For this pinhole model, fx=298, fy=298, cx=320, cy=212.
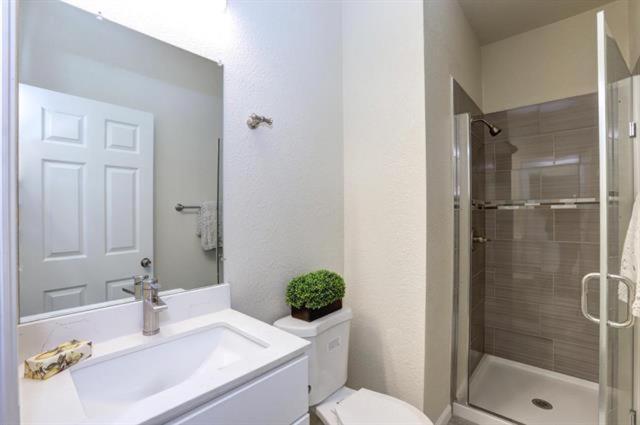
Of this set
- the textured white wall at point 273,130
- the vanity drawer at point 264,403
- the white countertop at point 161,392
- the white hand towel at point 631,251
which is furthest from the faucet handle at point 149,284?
the white hand towel at point 631,251

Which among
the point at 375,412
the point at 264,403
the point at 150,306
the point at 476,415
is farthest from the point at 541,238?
the point at 150,306

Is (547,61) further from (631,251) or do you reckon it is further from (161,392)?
(161,392)

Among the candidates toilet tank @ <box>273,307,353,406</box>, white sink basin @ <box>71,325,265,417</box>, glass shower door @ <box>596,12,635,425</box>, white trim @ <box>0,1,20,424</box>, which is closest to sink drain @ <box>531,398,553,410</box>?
glass shower door @ <box>596,12,635,425</box>

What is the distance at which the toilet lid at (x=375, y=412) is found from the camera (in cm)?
Answer: 114

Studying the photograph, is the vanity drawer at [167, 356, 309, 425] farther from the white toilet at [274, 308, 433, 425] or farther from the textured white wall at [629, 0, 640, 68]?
the textured white wall at [629, 0, 640, 68]

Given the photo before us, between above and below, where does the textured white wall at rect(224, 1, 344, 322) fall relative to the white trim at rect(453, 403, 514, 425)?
above

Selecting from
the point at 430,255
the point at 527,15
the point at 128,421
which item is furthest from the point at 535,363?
the point at 128,421

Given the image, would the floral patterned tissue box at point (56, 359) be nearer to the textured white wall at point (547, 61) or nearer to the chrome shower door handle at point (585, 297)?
the chrome shower door handle at point (585, 297)

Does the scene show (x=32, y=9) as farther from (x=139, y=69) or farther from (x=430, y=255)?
(x=430, y=255)

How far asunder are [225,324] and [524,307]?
2.32 m

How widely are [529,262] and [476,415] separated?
1211 mm

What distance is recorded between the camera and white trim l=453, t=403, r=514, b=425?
166 cm

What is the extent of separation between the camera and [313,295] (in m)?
1.31

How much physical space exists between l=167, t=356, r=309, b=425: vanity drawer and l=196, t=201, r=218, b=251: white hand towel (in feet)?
1.88
